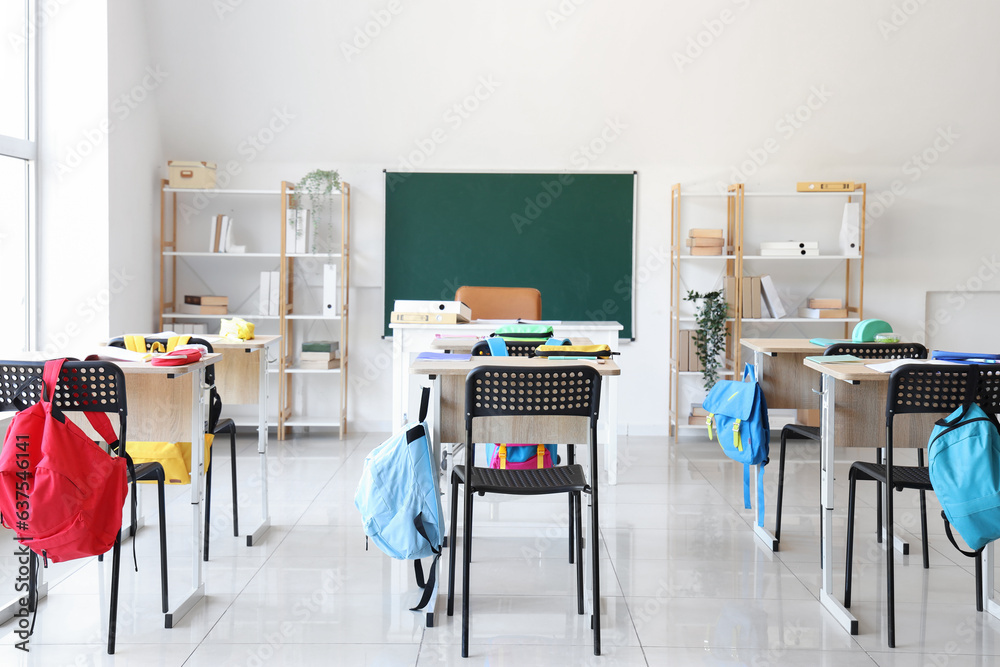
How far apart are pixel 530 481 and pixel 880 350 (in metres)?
1.68

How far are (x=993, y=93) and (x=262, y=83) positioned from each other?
17.2 ft

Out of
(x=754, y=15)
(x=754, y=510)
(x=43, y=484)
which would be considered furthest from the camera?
(x=754, y=15)

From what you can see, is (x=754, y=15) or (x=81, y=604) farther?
(x=754, y=15)

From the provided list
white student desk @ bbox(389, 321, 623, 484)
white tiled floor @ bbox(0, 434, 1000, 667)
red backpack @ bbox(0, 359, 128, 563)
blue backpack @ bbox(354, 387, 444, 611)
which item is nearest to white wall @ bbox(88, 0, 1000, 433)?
white student desk @ bbox(389, 321, 623, 484)

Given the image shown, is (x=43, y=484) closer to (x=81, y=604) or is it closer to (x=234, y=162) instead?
(x=81, y=604)

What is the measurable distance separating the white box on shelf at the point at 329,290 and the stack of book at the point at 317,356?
0.26m

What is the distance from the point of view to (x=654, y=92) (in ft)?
19.5

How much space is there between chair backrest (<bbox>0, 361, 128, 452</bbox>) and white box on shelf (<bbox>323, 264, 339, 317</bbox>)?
3494 millimetres

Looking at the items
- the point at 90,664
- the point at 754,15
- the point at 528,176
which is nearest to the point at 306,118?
the point at 528,176

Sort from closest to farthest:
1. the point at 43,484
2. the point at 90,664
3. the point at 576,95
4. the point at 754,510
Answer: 1. the point at 43,484
2. the point at 90,664
3. the point at 754,510
4. the point at 576,95

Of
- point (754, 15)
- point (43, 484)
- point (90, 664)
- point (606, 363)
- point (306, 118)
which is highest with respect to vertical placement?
point (754, 15)

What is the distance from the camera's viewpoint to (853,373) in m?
2.75

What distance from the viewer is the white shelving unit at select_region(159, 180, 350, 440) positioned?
19.8ft

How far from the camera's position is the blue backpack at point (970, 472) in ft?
8.16
